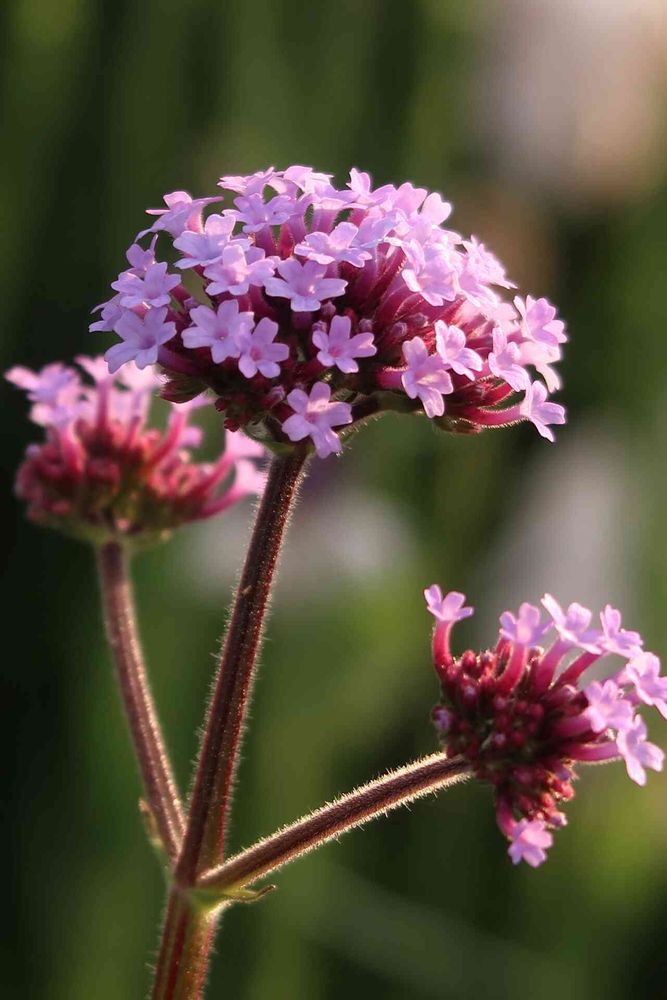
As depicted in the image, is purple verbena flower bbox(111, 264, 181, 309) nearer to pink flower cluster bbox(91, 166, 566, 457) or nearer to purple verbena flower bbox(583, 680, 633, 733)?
pink flower cluster bbox(91, 166, 566, 457)

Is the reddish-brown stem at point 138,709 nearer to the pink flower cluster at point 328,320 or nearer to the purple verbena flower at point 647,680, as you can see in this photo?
the pink flower cluster at point 328,320

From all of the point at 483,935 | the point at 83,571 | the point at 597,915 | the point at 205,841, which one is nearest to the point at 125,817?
the point at 83,571

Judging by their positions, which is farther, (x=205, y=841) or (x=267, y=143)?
(x=267, y=143)

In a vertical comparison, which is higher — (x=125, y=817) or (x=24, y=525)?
(x=24, y=525)

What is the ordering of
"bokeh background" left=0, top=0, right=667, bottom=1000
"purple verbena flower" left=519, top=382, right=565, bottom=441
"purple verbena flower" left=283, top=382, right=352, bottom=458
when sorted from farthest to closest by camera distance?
"bokeh background" left=0, top=0, right=667, bottom=1000
"purple verbena flower" left=519, top=382, right=565, bottom=441
"purple verbena flower" left=283, top=382, right=352, bottom=458

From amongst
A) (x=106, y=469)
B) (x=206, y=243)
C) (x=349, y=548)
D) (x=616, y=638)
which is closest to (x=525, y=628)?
(x=616, y=638)

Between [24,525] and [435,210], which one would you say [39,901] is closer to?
[24,525]

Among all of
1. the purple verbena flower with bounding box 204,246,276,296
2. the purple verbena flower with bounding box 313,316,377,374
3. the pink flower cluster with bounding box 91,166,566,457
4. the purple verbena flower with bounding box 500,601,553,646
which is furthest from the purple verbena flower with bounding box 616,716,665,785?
the purple verbena flower with bounding box 204,246,276,296
